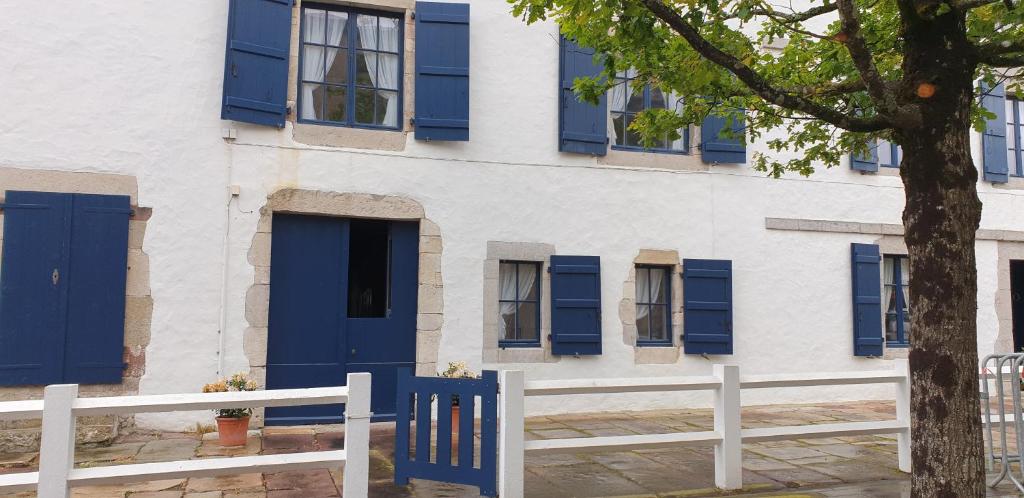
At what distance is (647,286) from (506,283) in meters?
1.76

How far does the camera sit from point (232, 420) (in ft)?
22.2

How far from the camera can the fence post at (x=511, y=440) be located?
16.4ft

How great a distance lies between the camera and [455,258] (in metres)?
8.38

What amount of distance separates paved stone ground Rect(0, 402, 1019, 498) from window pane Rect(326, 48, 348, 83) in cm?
371

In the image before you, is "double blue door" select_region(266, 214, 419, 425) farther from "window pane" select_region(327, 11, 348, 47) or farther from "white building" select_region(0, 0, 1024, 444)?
"window pane" select_region(327, 11, 348, 47)

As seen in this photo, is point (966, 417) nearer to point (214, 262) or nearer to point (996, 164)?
point (214, 262)

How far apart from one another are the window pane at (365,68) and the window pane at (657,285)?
396 centimetres

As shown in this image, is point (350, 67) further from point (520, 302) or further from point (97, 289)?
point (97, 289)

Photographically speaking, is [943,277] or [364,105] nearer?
[943,277]

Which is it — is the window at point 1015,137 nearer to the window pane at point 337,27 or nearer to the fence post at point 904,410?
the fence post at point 904,410

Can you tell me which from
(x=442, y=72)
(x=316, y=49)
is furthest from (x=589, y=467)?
(x=316, y=49)

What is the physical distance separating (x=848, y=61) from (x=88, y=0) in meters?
6.97

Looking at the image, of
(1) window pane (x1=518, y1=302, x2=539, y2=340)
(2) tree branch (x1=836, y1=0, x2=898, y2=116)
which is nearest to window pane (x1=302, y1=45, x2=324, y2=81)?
(1) window pane (x1=518, y1=302, x2=539, y2=340)

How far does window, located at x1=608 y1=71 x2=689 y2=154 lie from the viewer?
30.4 ft
